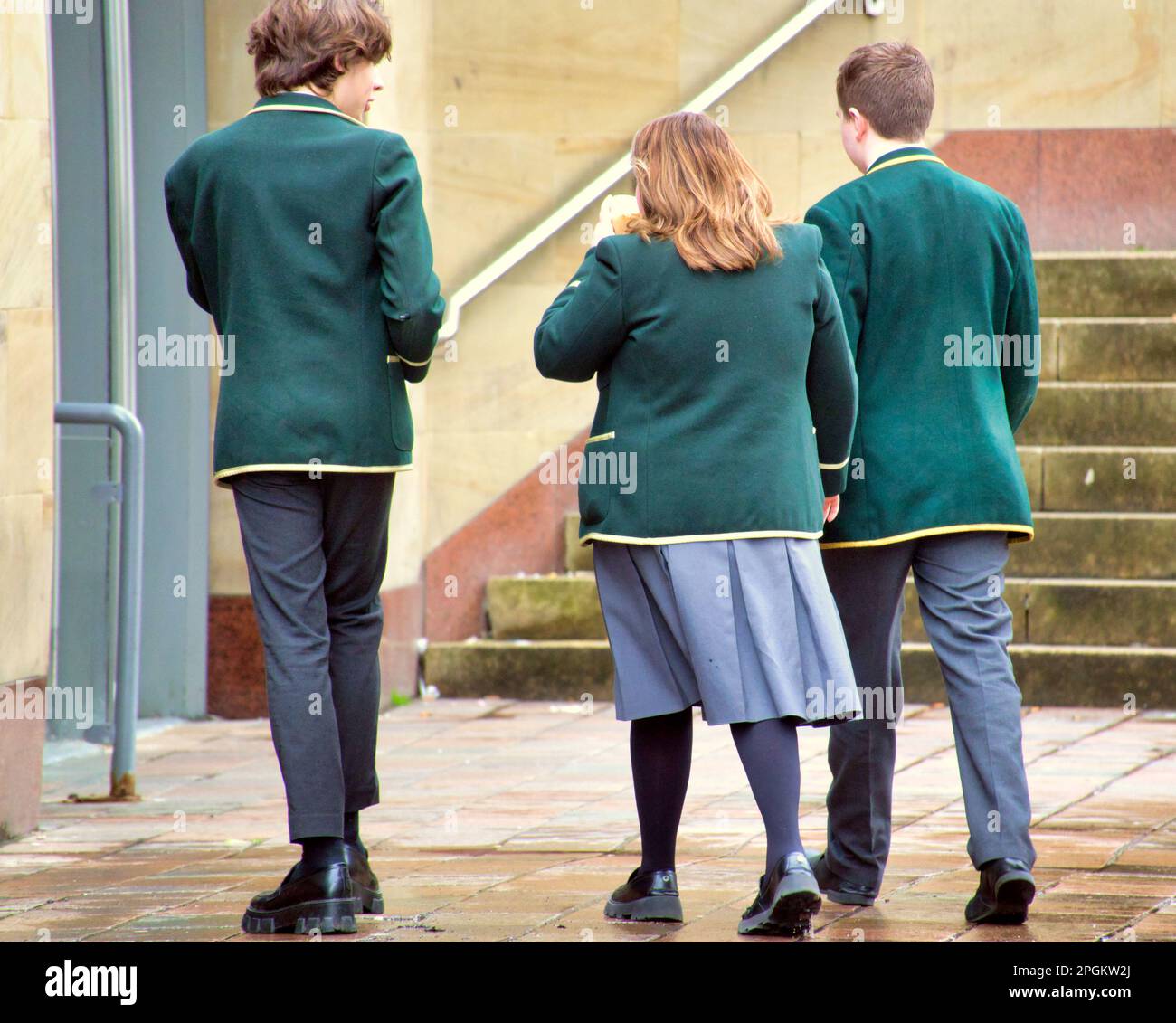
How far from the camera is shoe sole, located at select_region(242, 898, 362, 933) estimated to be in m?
3.85

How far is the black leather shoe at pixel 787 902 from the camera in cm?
369

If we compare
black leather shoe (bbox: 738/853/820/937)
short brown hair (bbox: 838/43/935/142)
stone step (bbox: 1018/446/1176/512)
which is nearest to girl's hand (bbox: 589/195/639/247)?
short brown hair (bbox: 838/43/935/142)

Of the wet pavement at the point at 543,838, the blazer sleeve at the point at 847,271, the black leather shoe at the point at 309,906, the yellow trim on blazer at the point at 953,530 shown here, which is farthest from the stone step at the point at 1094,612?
the black leather shoe at the point at 309,906

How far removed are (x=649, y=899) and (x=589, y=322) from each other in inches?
46.6

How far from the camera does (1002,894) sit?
3863mm

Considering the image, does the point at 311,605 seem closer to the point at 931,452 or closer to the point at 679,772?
the point at 679,772

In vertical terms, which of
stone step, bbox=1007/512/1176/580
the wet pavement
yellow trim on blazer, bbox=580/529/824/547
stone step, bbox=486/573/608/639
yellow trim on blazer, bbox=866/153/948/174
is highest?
yellow trim on blazer, bbox=866/153/948/174

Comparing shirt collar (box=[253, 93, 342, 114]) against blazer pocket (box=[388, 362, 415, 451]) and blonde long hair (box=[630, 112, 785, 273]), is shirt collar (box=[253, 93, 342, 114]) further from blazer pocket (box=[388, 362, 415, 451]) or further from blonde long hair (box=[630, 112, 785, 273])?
blonde long hair (box=[630, 112, 785, 273])

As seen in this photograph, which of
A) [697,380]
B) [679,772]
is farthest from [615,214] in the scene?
[679,772]

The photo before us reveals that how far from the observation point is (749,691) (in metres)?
3.78

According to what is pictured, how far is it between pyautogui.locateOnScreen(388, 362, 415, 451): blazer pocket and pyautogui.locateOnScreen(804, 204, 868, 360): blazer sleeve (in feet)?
3.04

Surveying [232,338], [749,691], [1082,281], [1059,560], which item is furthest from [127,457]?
[1082,281]
